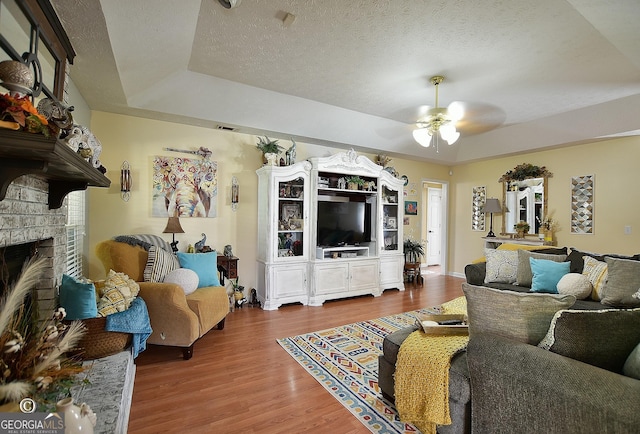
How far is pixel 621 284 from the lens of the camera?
8.98 feet

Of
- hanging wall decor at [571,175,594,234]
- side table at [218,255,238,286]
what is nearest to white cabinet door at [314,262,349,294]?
side table at [218,255,238,286]

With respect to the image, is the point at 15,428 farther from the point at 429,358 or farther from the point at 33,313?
the point at 429,358

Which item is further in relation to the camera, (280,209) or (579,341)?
(280,209)

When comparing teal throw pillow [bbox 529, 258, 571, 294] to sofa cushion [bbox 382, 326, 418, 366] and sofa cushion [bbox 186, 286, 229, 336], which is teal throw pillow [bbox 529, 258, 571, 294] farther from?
sofa cushion [bbox 186, 286, 229, 336]

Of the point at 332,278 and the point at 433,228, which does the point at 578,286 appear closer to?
the point at 332,278

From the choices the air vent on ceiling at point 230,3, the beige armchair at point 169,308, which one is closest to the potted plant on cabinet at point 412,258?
the beige armchair at point 169,308

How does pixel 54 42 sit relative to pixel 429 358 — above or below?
above

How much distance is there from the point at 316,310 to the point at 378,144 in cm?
290

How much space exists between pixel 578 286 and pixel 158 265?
13.8ft

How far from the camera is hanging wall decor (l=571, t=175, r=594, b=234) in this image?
4.64 meters

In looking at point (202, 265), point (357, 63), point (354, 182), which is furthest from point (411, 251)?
point (202, 265)

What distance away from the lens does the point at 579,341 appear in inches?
49.6

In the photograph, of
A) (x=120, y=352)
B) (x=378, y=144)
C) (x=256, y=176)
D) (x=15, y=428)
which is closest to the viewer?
(x=15, y=428)

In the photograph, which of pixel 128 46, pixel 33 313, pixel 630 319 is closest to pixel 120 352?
pixel 33 313
